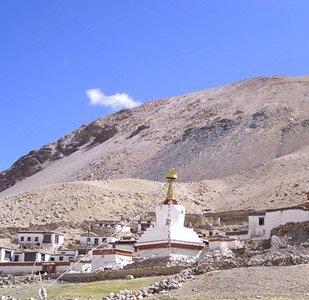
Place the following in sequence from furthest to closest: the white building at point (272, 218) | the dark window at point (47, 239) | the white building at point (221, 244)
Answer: the dark window at point (47, 239), the white building at point (272, 218), the white building at point (221, 244)

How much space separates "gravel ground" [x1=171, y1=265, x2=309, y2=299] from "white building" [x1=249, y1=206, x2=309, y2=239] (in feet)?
46.0

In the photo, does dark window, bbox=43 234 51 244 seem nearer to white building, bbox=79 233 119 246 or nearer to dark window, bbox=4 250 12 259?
white building, bbox=79 233 119 246

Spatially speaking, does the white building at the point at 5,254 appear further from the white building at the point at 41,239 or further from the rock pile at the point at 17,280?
the rock pile at the point at 17,280

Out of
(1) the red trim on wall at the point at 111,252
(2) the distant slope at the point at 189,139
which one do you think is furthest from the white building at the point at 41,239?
(2) the distant slope at the point at 189,139

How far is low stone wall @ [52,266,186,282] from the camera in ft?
95.8

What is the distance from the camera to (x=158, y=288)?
81.9 ft

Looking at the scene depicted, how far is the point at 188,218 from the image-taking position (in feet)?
212

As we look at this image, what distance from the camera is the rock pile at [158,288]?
23.7m

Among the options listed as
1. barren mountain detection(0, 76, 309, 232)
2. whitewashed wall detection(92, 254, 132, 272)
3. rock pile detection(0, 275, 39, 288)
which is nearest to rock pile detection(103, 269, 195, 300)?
whitewashed wall detection(92, 254, 132, 272)

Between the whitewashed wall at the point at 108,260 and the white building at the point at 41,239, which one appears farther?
the white building at the point at 41,239

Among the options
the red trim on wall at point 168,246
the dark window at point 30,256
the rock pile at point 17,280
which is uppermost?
the red trim on wall at point 168,246

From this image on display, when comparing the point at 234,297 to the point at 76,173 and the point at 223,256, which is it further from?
the point at 76,173

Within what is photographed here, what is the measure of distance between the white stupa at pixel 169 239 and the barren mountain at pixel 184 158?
28780mm

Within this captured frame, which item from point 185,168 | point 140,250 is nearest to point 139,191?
point 185,168
